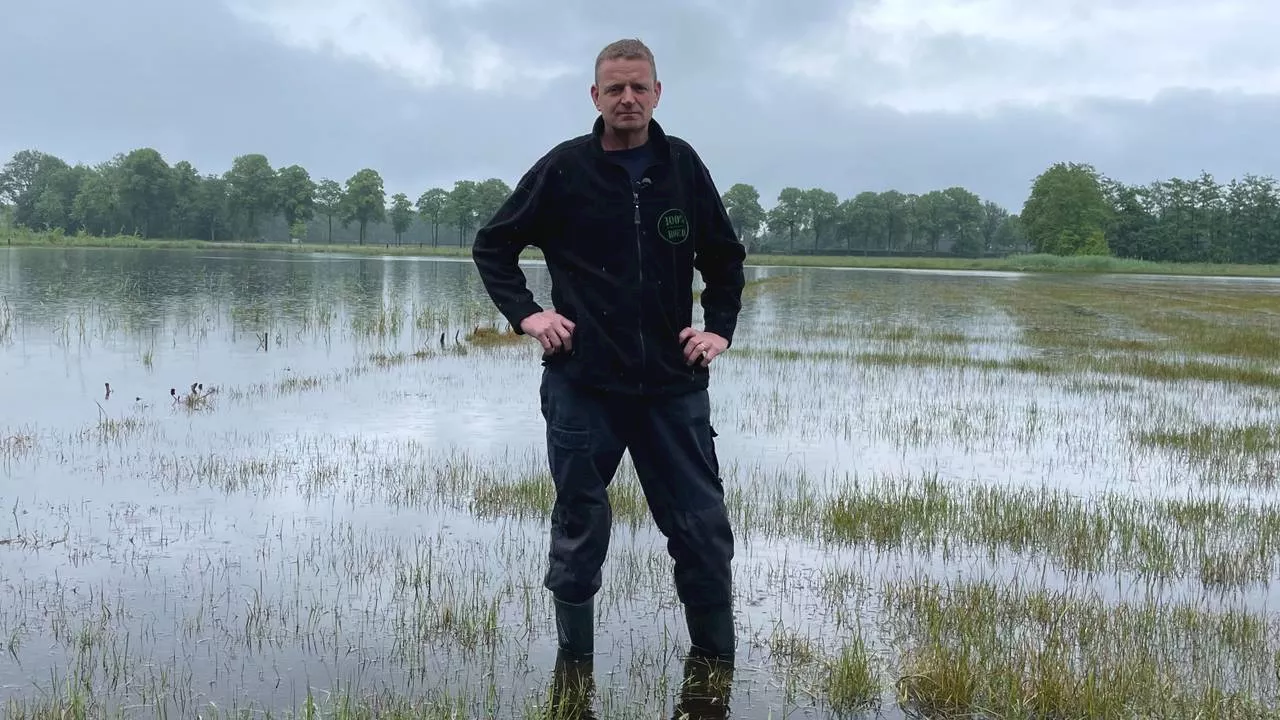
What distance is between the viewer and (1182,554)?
6836 millimetres

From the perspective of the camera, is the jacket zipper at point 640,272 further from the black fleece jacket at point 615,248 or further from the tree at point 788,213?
the tree at point 788,213

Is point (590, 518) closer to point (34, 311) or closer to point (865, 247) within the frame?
point (34, 311)

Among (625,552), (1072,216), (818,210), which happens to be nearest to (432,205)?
(818,210)

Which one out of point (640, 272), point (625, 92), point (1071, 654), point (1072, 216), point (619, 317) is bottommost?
point (1071, 654)

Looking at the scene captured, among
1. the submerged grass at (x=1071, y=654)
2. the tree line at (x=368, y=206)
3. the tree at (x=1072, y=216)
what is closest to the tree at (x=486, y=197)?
the tree line at (x=368, y=206)

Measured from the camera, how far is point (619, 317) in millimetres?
4121

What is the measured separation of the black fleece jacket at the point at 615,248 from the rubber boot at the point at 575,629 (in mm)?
1066

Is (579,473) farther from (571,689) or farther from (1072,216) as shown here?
(1072,216)

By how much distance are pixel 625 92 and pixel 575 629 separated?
7.79ft

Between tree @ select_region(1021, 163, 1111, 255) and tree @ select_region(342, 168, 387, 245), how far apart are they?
313 ft

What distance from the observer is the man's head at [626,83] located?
13.1 ft

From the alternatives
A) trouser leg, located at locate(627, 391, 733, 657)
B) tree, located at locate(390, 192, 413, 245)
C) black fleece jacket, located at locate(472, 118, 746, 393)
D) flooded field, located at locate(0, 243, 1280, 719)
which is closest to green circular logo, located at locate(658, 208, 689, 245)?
black fleece jacket, located at locate(472, 118, 746, 393)

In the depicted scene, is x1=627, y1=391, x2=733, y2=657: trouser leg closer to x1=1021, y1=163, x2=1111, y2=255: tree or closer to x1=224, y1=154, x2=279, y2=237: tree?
x1=1021, y1=163, x2=1111, y2=255: tree

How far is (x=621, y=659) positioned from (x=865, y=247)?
174 m
